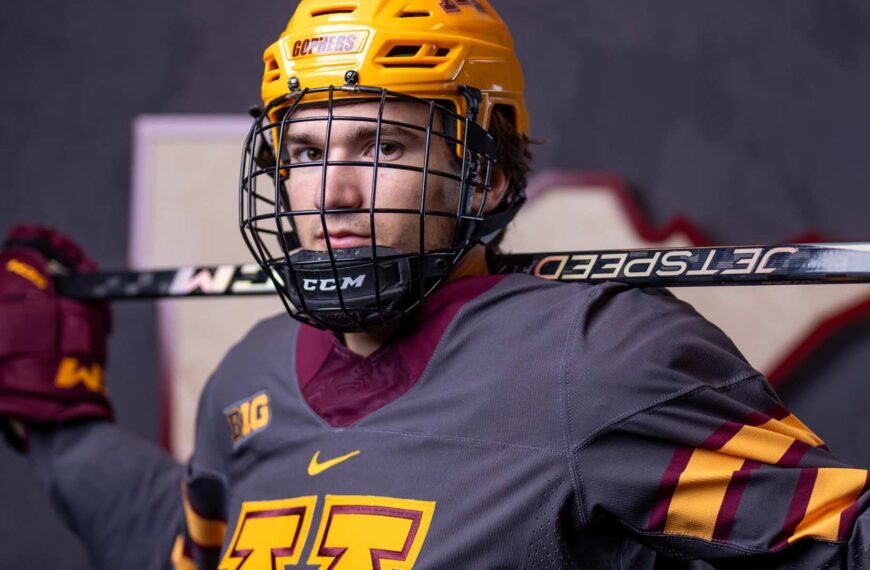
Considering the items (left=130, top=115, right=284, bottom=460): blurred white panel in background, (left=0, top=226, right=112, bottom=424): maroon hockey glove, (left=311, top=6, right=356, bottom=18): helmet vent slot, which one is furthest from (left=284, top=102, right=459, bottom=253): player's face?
A: (left=130, top=115, right=284, bottom=460): blurred white panel in background

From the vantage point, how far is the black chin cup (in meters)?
0.88

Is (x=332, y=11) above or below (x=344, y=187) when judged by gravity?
above

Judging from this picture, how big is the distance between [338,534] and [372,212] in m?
0.29

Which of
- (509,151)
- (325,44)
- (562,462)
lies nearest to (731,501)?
(562,462)

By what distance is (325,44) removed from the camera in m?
0.93

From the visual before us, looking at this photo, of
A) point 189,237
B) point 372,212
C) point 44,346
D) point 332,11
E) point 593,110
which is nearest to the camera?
point 372,212

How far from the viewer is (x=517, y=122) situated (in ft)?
3.42

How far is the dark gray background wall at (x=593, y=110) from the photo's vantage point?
1.53m

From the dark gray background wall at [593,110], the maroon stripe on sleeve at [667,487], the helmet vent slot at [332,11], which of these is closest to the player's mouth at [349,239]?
A: the helmet vent slot at [332,11]

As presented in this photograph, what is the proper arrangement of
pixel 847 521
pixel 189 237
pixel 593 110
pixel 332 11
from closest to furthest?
pixel 847 521
pixel 332 11
pixel 593 110
pixel 189 237

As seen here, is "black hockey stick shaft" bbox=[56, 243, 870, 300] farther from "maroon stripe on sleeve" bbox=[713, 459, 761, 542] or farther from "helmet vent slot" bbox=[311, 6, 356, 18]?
"helmet vent slot" bbox=[311, 6, 356, 18]

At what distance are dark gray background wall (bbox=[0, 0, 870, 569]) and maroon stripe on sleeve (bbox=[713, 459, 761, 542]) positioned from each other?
0.85 m

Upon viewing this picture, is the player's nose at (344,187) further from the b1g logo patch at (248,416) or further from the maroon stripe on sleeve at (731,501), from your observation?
the maroon stripe on sleeve at (731,501)

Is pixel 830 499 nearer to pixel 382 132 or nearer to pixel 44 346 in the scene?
pixel 382 132
